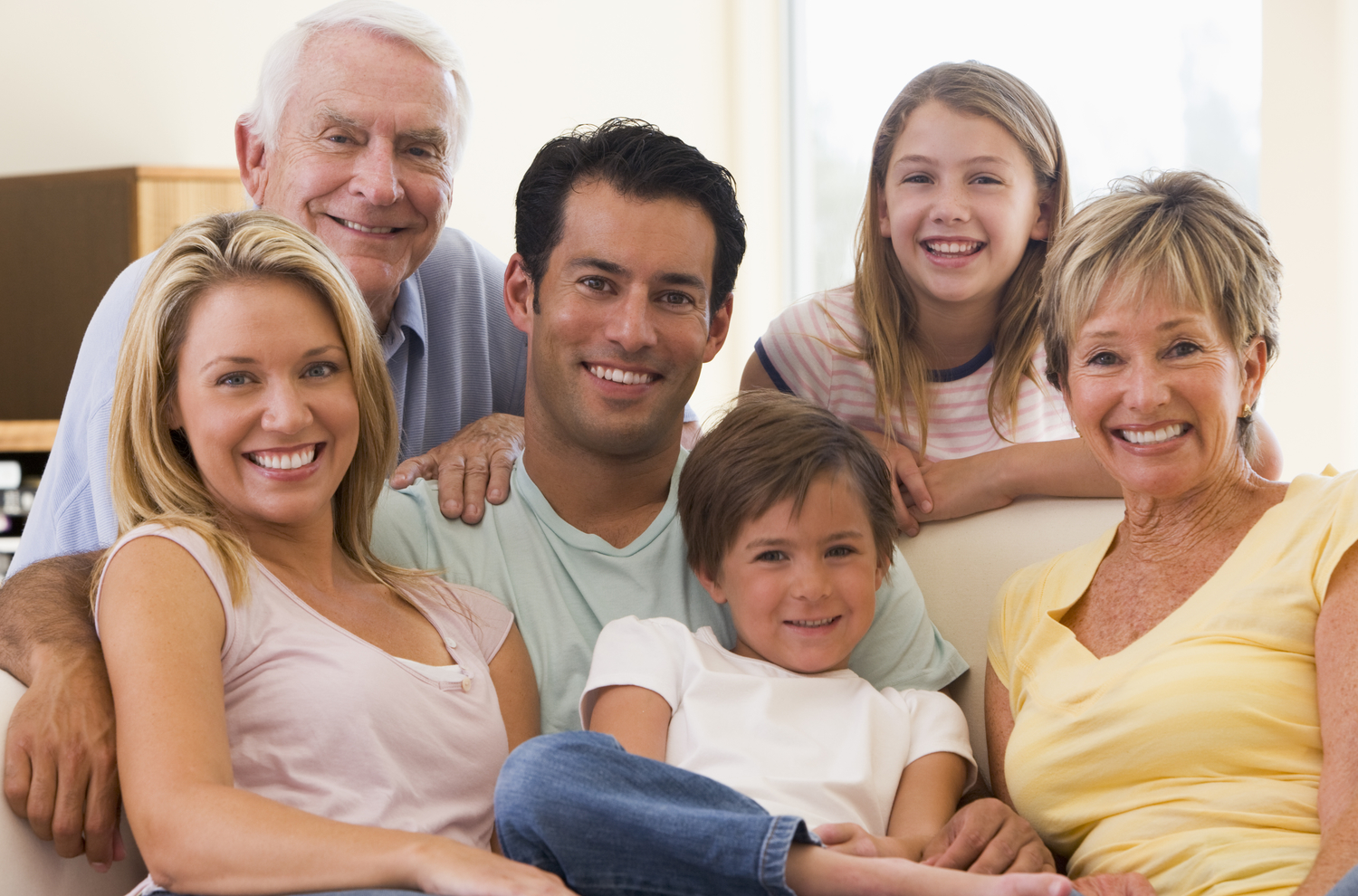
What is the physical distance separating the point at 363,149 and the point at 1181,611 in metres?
1.38

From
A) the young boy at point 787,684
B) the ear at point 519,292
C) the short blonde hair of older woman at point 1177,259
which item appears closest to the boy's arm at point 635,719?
the young boy at point 787,684

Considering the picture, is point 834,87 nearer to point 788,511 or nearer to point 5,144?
point 5,144

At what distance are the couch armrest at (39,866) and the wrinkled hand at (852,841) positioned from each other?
728 millimetres

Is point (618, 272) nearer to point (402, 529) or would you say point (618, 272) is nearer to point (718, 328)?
point (718, 328)

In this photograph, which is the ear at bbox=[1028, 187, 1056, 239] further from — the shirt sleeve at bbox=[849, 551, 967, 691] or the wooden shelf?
the wooden shelf

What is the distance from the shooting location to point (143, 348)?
4.35 feet

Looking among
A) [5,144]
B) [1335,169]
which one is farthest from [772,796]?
[5,144]

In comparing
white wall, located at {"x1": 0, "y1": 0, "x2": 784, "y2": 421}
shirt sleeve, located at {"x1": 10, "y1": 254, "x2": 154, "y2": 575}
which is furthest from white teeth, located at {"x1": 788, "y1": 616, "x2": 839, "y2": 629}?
white wall, located at {"x1": 0, "y1": 0, "x2": 784, "y2": 421}

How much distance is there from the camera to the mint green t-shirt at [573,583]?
158 centimetres

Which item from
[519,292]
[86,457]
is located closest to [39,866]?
[86,457]

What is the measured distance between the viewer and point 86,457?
68.0 inches

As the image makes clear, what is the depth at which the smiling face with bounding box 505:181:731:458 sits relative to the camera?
1574 millimetres

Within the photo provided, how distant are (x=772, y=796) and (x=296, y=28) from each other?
4.80 feet

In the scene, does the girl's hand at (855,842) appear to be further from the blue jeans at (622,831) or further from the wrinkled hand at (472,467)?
the wrinkled hand at (472,467)
